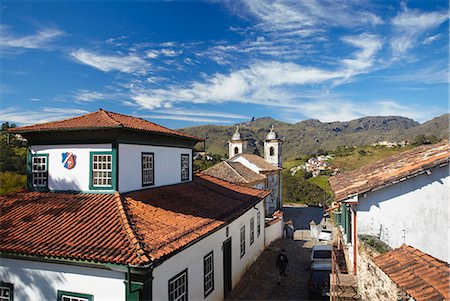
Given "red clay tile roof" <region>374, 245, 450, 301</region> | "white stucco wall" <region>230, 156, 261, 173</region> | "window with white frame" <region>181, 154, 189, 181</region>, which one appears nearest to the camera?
"red clay tile roof" <region>374, 245, 450, 301</region>

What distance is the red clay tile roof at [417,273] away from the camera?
5.17 meters

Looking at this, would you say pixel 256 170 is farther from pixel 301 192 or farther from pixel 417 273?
pixel 417 273

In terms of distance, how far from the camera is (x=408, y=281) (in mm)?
5719

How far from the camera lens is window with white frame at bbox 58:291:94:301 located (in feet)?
24.9

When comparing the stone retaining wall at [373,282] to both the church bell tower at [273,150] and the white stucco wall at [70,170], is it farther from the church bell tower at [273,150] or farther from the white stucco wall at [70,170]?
the church bell tower at [273,150]

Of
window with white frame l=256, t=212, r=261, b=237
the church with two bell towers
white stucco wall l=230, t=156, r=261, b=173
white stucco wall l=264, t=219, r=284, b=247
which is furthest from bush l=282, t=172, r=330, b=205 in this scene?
window with white frame l=256, t=212, r=261, b=237

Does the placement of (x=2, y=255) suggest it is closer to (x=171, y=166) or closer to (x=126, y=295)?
(x=126, y=295)

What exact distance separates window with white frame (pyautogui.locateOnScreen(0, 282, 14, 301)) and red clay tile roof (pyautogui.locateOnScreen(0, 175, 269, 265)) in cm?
111

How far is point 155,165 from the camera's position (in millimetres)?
12656

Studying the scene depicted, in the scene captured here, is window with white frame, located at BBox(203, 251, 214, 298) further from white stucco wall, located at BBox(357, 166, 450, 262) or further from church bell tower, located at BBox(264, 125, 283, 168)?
church bell tower, located at BBox(264, 125, 283, 168)

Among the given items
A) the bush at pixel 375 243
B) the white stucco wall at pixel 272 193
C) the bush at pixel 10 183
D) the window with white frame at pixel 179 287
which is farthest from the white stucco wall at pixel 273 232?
the bush at pixel 10 183

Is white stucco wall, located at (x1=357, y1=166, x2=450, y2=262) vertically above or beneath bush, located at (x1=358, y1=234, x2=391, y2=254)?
above

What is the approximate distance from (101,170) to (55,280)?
372 centimetres

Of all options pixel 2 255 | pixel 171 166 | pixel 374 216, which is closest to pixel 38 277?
pixel 2 255
